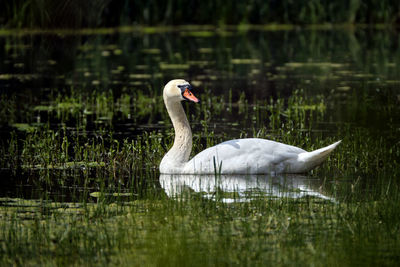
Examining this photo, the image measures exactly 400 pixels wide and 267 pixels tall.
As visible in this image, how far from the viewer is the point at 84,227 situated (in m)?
6.78

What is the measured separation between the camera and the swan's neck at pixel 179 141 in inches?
368

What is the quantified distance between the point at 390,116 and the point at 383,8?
18201mm

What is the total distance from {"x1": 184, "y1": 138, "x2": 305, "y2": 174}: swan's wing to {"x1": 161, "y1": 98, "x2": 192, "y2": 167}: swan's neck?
0.31m

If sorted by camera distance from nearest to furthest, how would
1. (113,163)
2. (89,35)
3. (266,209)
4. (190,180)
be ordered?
(89,35) → (266,209) → (190,180) → (113,163)

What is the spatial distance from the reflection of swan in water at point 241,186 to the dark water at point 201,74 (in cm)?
110

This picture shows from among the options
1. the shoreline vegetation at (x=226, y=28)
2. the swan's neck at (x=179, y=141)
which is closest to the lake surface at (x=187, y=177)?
the swan's neck at (x=179, y=141)

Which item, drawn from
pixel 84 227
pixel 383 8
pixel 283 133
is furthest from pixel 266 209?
pixel 383 8

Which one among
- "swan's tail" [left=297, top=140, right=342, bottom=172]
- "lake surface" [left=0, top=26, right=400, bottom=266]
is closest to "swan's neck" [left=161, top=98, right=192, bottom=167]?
"lake surface" [left=0, top=26, right=400, bottom=266]

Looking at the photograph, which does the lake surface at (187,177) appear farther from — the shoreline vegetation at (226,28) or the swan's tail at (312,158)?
the shoreline vegetation at (226,28)

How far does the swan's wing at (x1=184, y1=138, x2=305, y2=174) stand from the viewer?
A: 9008 mm

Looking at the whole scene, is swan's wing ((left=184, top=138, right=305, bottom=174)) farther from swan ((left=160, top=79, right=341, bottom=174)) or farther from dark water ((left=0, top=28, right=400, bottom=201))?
dark water ((left=0, top=28, right=400, bottom=201))

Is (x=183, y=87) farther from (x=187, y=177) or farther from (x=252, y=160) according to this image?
(x=252, y=160)

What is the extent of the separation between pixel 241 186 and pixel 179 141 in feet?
4.31

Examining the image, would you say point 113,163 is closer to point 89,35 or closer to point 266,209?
point 266,209
